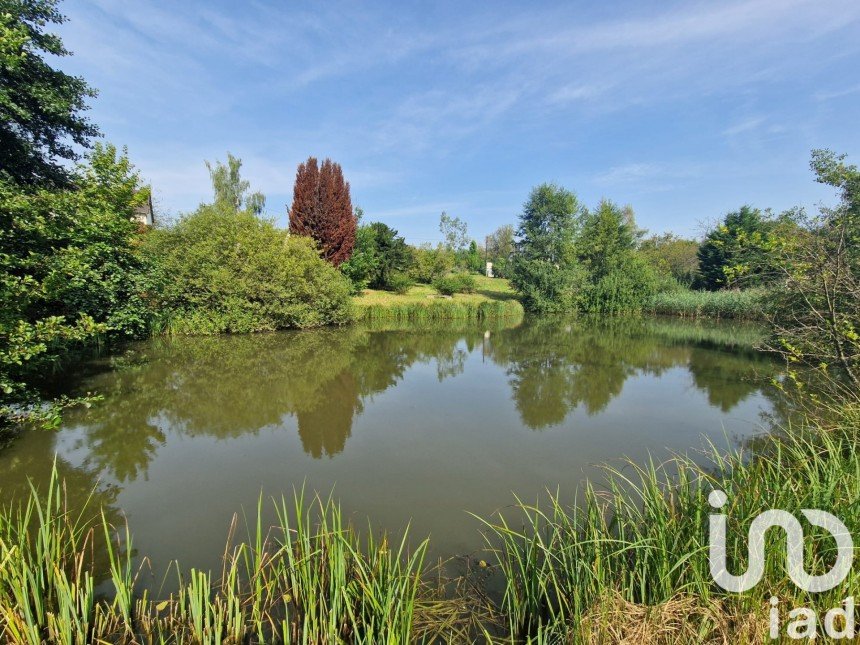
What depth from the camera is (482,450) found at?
585 cm

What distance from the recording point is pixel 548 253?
104 ft

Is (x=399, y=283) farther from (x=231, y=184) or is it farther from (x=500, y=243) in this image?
(x=500, y=243)

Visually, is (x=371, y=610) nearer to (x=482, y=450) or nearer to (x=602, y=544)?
(x=602, y=544)

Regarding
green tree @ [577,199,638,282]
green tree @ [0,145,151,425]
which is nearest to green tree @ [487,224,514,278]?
green tree @ [577,199,638,282]

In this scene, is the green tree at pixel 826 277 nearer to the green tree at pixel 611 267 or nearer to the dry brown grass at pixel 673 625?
the dry brown grass at pixel 673 625

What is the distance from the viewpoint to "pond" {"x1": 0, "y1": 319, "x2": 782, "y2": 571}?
4.31 meters

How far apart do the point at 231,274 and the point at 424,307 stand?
1139 centimetres

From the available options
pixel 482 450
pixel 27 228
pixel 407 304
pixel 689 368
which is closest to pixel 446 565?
pixel 482 450

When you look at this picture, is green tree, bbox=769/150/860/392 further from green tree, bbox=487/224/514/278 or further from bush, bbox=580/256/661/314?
green tree, bbox=487/224/514/278

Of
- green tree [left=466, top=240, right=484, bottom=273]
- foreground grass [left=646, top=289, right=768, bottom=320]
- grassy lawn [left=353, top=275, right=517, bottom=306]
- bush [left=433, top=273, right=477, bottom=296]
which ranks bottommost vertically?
foreground grass [left=646, top=289, right=768, bottom=320]

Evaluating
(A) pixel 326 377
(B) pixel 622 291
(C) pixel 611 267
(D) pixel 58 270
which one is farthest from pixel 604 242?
(D) pixel 58 270

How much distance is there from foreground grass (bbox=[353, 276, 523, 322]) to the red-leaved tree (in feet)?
11.3

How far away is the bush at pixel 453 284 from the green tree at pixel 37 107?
929 inches

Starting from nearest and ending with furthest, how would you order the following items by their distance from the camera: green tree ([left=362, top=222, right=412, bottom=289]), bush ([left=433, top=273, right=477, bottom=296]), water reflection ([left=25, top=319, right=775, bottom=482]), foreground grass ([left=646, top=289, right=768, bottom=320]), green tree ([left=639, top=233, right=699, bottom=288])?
water reflection ([left=25, top=319, right=775, bottom=482]) → foreground grass ([left=646, top=289, right=768, bottom=320]) → green tree ([left=362, top=222, right=412, bottom=289]) → bush ([left=433, top=273, right=477, bottom=296]) → green tree ([left=639, top=233, right=699, bottom=288])
